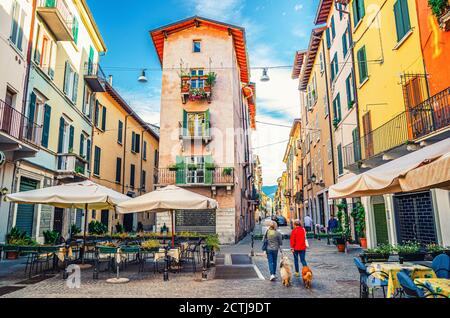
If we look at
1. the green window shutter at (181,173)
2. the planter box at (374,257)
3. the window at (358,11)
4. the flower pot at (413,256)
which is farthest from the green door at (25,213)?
the window at (358,11)

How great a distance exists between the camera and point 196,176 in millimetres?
21906

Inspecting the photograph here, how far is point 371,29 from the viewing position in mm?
15102

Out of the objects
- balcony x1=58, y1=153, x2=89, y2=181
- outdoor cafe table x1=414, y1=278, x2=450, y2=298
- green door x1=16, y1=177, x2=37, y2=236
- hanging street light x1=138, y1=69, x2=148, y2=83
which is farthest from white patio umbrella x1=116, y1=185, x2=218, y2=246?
hanging street light x1=138, y1=69, x2=148, y2=83

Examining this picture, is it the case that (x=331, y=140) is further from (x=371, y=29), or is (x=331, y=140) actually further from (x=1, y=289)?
(x=1, y=289)

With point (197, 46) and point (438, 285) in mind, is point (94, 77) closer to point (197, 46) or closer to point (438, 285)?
point (197, 46)

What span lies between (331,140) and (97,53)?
17342mm

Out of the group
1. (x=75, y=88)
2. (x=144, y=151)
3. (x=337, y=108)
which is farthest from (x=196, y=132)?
(x=144, y=151)

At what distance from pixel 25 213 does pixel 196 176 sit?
10.2m

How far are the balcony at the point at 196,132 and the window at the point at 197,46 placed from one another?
5591 millimetres

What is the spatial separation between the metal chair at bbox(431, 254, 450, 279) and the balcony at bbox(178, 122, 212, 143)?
57.6 ft

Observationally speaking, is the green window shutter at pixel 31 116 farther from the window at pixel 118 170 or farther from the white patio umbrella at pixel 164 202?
the window at pixel 118 170

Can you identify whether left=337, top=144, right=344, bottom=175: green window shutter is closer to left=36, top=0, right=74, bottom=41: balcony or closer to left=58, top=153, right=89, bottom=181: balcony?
left=58, top=153, right=89, bottom=181: balcony

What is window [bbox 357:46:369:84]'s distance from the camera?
15.7 meters
